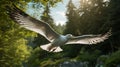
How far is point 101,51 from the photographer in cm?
4897

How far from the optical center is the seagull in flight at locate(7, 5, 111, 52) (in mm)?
12523

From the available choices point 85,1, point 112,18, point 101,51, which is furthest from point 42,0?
point 85,1

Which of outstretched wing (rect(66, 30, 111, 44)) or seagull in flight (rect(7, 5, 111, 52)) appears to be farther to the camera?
outstretched wing (rect(66, 30, 111, 44))

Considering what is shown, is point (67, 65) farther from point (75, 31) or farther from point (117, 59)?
point (75, 31)

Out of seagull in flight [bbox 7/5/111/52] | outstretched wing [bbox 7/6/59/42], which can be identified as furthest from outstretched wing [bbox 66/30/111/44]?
outstretched wing [bbox 7/6/59/42]

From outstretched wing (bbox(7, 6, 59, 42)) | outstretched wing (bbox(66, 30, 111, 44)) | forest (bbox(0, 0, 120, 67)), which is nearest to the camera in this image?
outstretched wing (bbox(7, 6, 59, 42))

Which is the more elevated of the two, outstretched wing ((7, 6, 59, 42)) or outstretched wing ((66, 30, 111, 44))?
outstretched wing ((7, 6, 59, 42))

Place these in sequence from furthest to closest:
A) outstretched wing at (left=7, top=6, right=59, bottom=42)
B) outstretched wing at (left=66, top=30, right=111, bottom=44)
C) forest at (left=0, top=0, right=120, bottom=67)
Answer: forest at (left=0, top=0, right=120, bottom=67), outstretched wing at (left=66, top=30, right=111, bottom=44), outstretched wing at (left=7, top=6, right=59, bottom=42)

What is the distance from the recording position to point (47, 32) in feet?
43.9

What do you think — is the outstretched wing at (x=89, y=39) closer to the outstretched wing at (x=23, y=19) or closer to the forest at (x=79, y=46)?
the outstretched wing at (x=23, y=19)

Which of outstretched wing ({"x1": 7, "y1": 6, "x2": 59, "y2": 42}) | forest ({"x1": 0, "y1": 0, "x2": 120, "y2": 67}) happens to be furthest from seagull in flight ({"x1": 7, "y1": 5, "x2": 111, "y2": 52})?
forest ({"x1": 0, "y1": 0, "x2": 120, "y2": 67})

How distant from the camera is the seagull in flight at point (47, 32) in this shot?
12.5 meters

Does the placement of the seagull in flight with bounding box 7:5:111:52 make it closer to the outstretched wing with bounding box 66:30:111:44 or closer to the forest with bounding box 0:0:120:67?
Result: the outstretched wing with bounding box 66:30:111:44

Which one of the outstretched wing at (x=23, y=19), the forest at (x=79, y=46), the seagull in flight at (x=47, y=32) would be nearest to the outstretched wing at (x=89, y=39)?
the seagull in flight at (x=47, y=32)
